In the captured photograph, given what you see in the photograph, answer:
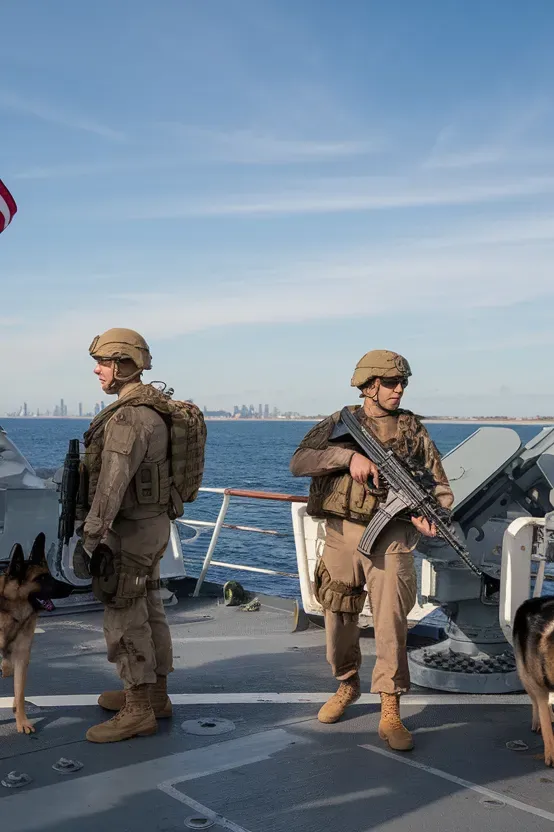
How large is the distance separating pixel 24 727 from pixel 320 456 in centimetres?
200

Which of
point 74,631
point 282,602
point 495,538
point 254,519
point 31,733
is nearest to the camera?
point 31,733

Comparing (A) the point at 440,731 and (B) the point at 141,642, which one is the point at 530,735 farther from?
(B) the point at 141,642

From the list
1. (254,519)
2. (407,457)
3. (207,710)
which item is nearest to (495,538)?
(407,457)

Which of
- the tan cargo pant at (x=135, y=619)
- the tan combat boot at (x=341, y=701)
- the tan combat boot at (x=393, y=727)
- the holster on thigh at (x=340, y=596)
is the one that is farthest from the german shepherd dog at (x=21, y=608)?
the tan combat boot at (x=393, y=727)

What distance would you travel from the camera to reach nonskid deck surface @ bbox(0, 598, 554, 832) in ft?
11.4

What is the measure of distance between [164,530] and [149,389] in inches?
28.8

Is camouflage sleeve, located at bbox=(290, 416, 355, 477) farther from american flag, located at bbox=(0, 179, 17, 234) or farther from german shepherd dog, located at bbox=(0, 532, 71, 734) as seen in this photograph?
american flag, located at bbox=(0, 179, 17, 234)

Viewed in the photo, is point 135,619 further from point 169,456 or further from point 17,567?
point 169,456

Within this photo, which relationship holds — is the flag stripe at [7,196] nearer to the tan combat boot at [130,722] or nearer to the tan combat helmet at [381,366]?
the tan combat helmet at [381,366]

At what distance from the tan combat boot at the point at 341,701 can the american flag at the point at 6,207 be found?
5183 mm

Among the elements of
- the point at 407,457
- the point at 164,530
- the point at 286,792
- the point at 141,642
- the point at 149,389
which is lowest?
the point at 286,792

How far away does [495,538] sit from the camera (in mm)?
5258

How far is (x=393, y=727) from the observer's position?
14.4 feet

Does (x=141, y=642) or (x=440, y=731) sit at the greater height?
(x=141, y=642)
